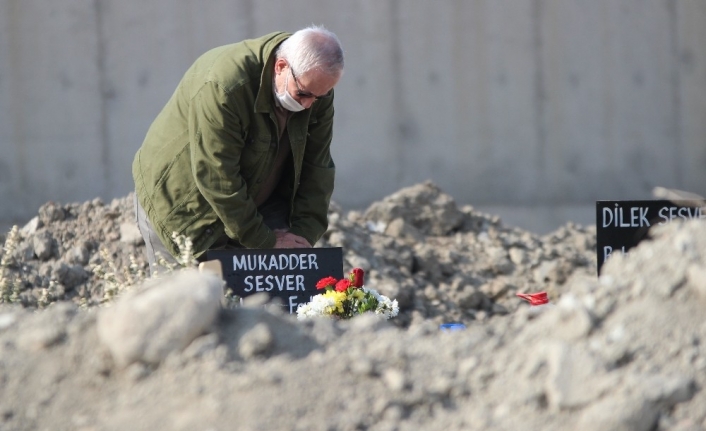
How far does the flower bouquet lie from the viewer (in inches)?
146

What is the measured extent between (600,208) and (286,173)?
124 cm

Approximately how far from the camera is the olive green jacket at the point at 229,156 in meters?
3.77

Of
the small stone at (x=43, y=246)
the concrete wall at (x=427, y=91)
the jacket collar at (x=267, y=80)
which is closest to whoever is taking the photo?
the jacket collar at (x=267, y=80)

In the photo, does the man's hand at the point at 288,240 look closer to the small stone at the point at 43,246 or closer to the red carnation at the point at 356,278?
the red carnation at the point at 356,278

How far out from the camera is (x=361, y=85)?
318 inches

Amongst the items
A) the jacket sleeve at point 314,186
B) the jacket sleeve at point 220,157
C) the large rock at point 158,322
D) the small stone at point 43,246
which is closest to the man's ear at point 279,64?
the jacket sleeve at point 220,157

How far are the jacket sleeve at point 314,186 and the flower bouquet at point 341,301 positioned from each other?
1.48ft

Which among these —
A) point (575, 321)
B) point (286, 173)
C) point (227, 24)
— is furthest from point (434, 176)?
point (575, 321)

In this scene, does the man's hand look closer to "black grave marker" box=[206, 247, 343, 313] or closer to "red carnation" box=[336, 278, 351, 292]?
"black grave marker" box=[206, 247, 343, 313]

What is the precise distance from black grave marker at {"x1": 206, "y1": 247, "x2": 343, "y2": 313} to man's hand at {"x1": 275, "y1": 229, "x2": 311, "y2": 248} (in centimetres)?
26

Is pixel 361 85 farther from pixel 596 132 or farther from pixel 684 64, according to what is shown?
pixel 684 64

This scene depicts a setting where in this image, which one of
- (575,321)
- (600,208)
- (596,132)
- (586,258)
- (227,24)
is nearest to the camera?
(575,321)

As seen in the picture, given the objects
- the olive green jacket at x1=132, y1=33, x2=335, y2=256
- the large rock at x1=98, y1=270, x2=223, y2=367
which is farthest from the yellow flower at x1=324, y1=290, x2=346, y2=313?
the large rock at x1=98, y1=270, x2=223, y2=367

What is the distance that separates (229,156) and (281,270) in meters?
0.46
